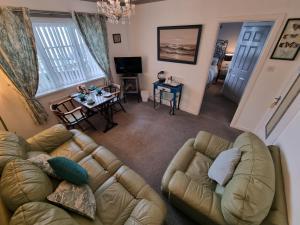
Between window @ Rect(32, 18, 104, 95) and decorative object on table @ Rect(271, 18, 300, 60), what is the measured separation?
152 inches

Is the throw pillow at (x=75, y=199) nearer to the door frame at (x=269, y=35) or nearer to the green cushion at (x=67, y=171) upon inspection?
the green cushion at (x=67, y=171)

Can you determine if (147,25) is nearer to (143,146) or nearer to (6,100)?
(143,146)

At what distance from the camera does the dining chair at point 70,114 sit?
2.48 meters

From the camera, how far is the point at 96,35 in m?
3.29

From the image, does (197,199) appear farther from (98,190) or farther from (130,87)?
(130,87)

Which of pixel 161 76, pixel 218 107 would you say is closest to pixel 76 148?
pixel 161 76

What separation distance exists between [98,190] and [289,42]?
334cm

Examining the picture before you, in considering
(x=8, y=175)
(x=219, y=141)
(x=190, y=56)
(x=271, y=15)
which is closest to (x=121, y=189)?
(x=8, y=175)

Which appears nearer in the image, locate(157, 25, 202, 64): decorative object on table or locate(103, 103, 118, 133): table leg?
locate(157, 25, 202, 64): decorative object on table

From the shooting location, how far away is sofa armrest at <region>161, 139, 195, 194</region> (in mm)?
1519

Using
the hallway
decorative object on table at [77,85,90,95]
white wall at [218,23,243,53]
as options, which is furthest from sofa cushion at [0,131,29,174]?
white wall at [218,23,243,53]

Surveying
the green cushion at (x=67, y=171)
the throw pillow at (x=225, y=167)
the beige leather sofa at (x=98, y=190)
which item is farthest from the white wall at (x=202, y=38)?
the green cushion at (x=67, y=171)

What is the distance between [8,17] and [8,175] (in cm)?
246

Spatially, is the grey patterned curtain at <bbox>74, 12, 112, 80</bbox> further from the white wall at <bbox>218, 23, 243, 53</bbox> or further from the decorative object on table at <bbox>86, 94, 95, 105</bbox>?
the white wall at <bbox>218, 23, 243, 53</bbox>
